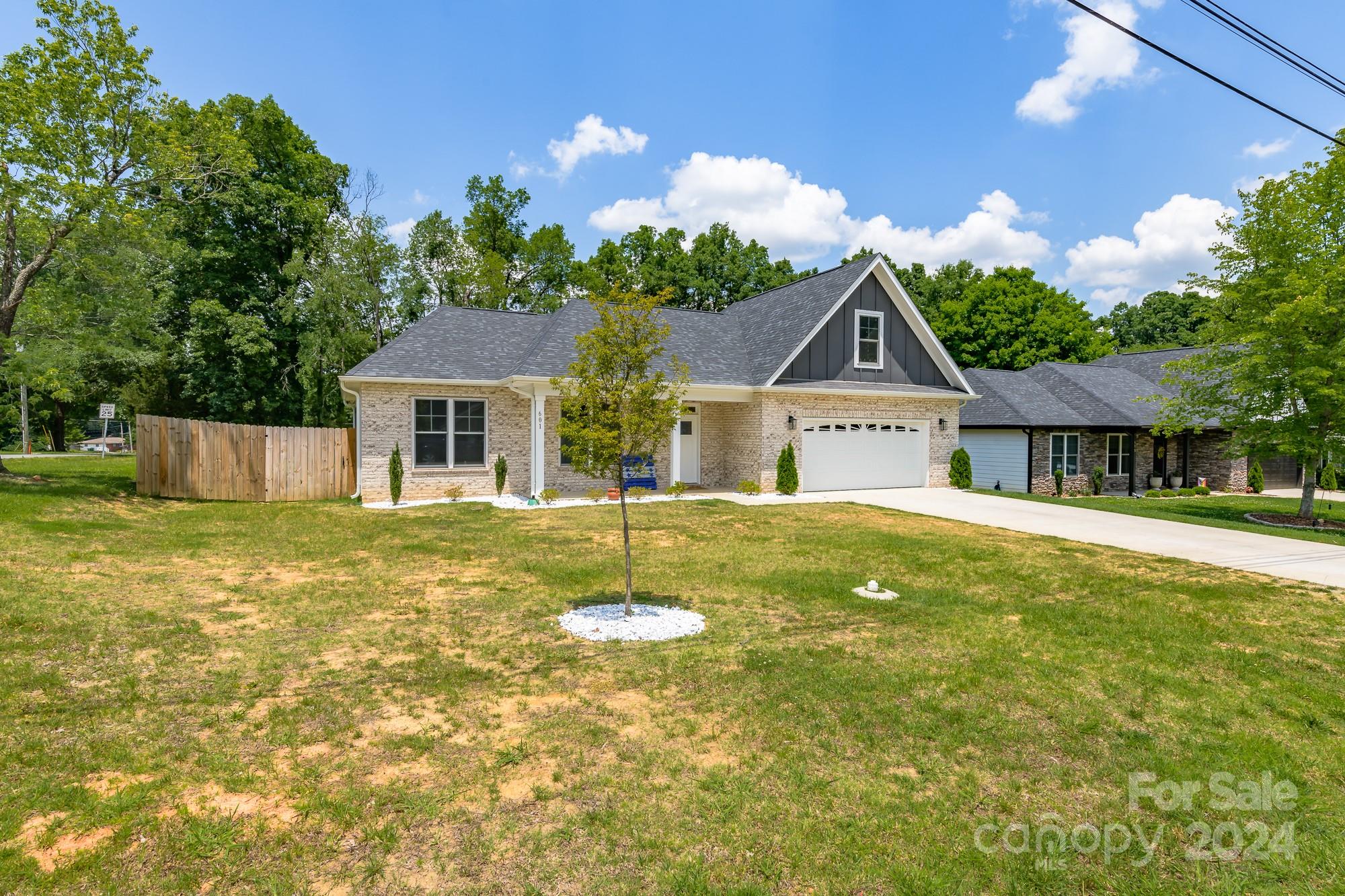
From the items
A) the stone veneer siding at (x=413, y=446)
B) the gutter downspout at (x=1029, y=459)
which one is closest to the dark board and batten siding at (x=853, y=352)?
the gutter downspout at (x=1029, y=459)

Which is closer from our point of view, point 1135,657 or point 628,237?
point 1135,657

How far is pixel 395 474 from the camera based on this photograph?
1656 centimetres

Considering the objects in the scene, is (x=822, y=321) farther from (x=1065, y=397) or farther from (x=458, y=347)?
(x=1065, y=397)

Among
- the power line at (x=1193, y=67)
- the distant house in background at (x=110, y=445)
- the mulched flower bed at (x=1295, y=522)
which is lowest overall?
the mulched flower bed at (x=1295, y=522)

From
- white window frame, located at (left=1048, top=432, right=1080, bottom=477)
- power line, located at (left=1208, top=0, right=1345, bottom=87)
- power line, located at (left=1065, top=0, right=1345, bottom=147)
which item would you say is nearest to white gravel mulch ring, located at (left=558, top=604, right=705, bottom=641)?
power line, located at (left=1065, top=0, right=1345, bottom=147)

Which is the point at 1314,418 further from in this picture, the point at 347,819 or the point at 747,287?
the point at 747,287

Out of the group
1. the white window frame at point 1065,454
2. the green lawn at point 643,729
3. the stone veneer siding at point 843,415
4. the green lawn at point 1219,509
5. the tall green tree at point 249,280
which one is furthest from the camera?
the tall green tree at point 249,280

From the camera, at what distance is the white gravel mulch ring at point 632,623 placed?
21.1ft

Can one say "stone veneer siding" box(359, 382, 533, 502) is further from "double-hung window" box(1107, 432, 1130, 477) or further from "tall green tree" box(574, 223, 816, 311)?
"tall green tree" box(574, 223, 816, 311)

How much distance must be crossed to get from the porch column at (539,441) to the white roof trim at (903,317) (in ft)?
21.2

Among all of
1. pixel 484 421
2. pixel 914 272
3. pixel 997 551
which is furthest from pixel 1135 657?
pixel 914 272

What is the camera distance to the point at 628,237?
42.5 meters

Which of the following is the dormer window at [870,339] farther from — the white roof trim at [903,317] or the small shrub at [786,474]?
the small shrub at [786,474]

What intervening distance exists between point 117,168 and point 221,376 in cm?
1317
